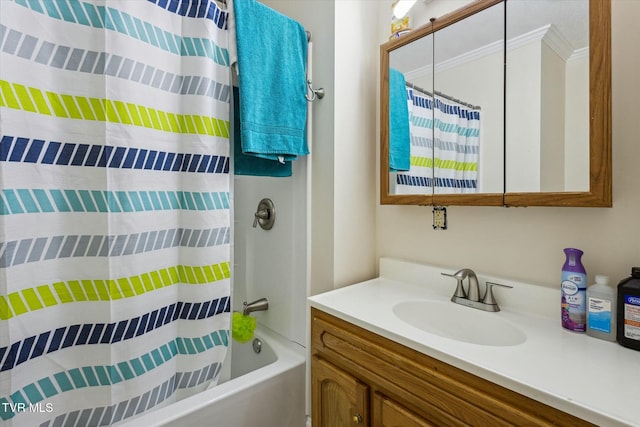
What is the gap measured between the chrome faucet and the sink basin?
0.02 metres

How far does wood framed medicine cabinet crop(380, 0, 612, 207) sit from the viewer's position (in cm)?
79

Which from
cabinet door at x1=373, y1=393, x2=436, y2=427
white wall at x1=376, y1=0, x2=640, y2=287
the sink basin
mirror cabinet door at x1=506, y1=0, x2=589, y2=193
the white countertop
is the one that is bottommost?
cabinet door at x1=373, y1=393, x2=436, y2=427

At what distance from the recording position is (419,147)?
1.23 metres

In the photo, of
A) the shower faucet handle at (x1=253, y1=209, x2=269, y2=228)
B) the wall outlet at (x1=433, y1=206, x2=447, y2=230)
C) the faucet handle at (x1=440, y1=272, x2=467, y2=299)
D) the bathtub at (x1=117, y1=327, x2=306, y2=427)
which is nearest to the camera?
the bathtub at (x1=117, y1=327, x2=306, y2=427)

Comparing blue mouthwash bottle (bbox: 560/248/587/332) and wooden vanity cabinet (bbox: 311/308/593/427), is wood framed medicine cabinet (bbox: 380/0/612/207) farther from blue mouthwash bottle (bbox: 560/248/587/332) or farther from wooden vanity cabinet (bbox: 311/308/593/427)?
wooden vanity cabinet (bbox: 311/308/593/427)

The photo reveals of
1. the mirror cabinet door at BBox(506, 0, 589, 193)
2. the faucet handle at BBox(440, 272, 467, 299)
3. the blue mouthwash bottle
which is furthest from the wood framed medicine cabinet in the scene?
the faucet handle at BBox(440, 272, 467, 299)

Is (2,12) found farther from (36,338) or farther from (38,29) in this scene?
(36,338)

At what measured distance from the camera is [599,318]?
77 cm

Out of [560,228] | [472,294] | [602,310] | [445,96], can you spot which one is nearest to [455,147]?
[445,96]

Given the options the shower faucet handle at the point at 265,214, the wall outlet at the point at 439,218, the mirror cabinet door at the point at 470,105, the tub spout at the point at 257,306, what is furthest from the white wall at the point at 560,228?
the tub spout at the point at 257,306

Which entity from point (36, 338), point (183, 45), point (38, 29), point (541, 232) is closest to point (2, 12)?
point (38, 29)

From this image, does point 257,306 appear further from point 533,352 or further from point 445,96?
point 445,96

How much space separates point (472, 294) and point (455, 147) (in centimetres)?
54

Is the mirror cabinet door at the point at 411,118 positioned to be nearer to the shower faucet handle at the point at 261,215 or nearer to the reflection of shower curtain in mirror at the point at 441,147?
the reflection of shower curtain in mirror at the point at 441,147
